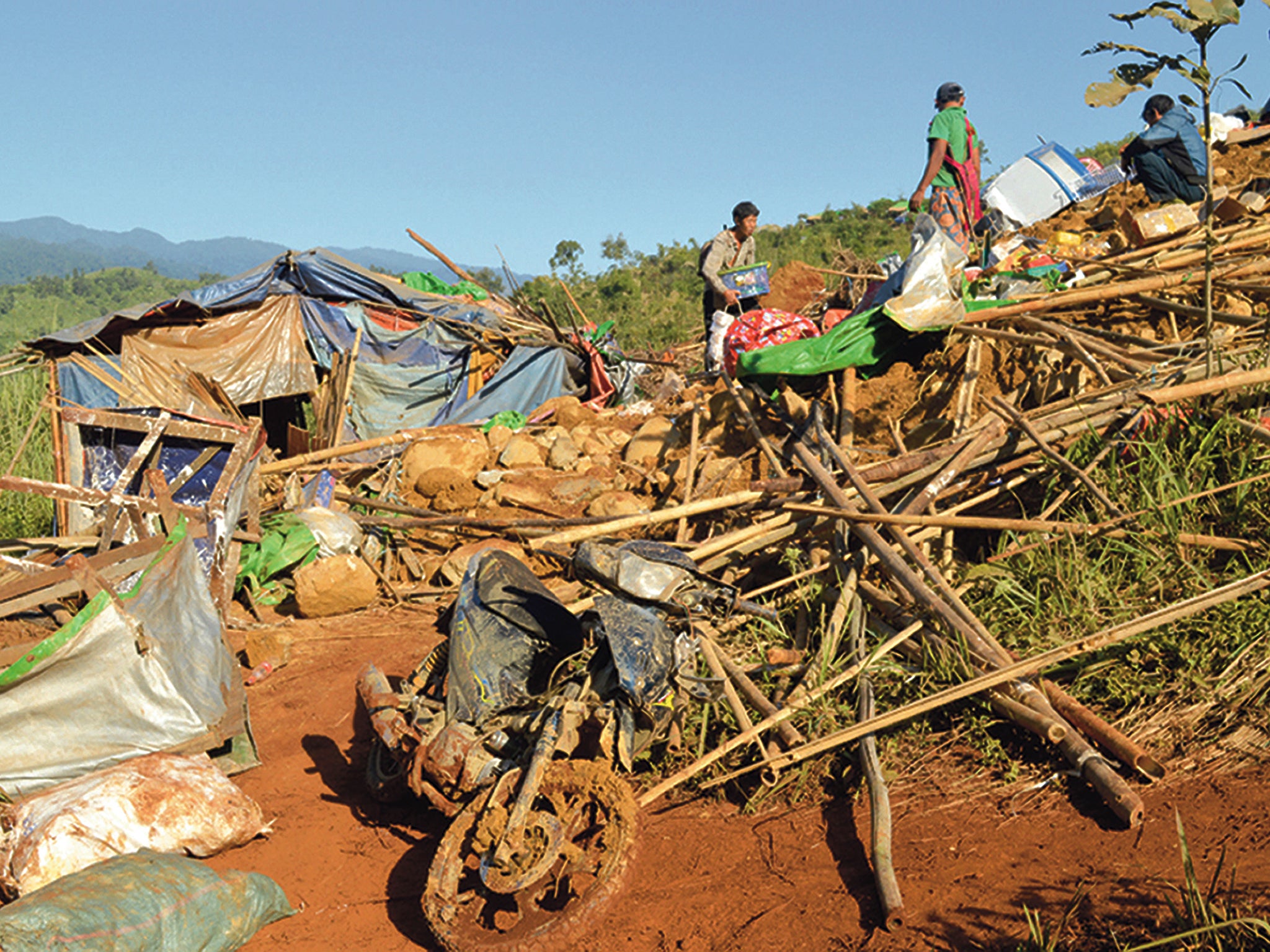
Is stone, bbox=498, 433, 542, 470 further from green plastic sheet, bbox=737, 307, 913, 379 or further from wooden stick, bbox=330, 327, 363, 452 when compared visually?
green plastic sheet, bbox=737, 307, 913, 379

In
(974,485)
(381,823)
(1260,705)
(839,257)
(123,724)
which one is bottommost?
(381,823)

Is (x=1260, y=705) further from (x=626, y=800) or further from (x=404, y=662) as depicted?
(x=404, y=662)

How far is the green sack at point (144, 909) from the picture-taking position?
109 inches

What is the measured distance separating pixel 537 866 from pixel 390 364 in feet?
33.8

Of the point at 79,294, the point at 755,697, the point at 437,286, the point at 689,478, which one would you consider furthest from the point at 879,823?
the point at 79,294

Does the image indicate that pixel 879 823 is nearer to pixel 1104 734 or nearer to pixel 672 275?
pixel 1104 734

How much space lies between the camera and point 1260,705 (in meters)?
3.36

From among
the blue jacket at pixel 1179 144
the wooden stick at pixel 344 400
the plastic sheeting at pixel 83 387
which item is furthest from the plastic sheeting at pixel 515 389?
the blue jacket at pixel 1179 144

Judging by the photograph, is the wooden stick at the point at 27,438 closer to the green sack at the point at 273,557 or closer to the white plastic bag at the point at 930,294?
the green sack at the point at 273,557

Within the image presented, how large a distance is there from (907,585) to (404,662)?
3.60 metres

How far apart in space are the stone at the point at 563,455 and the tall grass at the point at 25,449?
5441mm

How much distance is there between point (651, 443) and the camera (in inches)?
350

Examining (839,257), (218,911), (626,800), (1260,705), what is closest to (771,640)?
(626,800)

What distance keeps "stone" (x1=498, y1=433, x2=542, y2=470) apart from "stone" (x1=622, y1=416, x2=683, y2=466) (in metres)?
1.10
